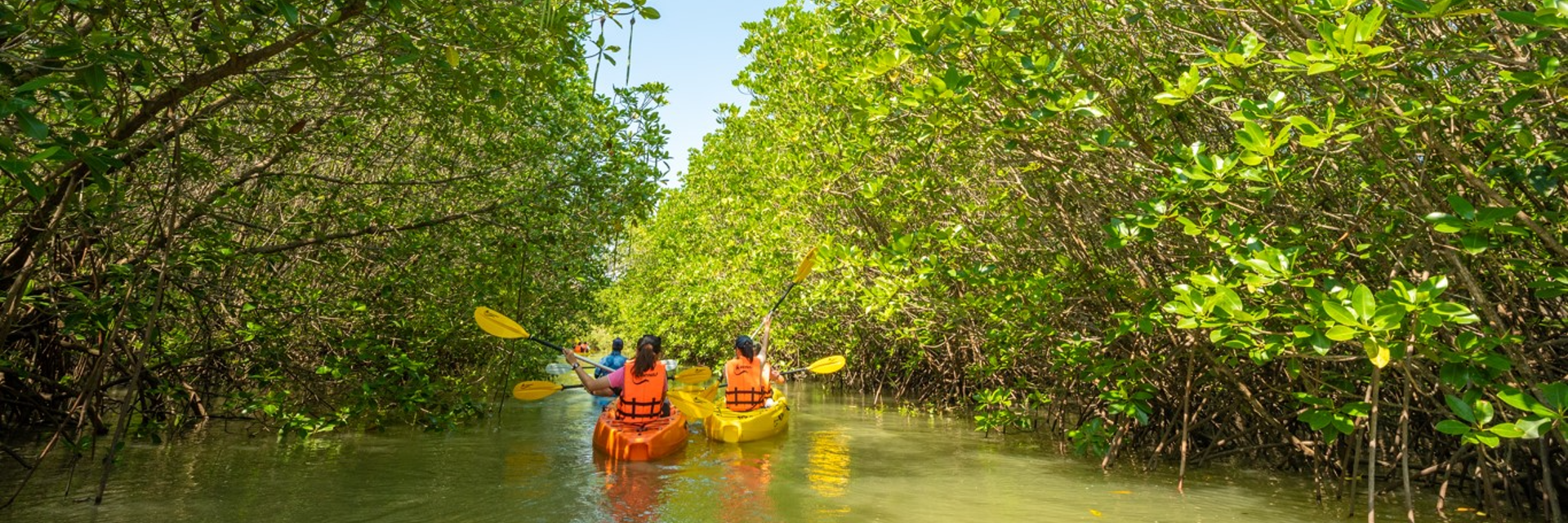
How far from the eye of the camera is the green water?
5.51 metres

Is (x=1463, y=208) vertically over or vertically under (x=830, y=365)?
over

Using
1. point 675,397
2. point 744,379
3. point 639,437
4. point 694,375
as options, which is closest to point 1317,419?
point 639,437

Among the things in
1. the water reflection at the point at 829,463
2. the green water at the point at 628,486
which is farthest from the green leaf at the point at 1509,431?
the water reflection at the point at 829,463

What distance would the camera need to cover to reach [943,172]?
8.95m

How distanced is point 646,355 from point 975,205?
3.16 meters

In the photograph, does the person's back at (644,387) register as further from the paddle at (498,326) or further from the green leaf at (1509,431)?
the green leaf at (1509,431)

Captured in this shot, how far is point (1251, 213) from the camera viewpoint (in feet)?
16.3

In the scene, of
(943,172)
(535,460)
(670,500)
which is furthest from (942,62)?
(535,460)

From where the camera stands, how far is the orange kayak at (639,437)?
7.64m

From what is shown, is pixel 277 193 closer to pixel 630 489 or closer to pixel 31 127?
pixel 630 489

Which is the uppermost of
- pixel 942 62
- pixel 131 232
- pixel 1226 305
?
pixel 942 62

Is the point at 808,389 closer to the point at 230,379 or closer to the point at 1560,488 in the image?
the point at 230,379

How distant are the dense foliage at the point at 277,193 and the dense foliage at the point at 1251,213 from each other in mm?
2469

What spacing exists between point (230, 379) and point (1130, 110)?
22.5 feet
